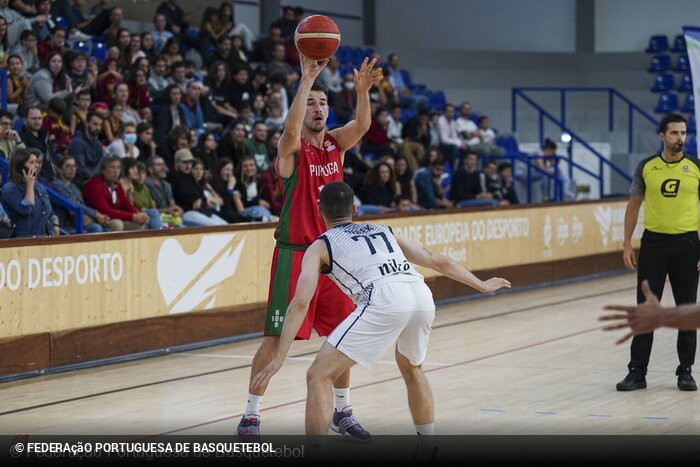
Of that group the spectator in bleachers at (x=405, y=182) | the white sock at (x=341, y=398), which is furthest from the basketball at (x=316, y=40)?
the spectator in bleachers at (x=405, y=182)

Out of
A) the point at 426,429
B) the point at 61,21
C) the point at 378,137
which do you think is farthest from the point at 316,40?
the point at 378,137

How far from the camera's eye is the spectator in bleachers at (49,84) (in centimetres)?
1430

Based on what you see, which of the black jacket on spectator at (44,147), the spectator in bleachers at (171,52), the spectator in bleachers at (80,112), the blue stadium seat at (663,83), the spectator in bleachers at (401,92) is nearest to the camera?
the black jacket on spectator at (44,147)

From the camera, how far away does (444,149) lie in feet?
70.3

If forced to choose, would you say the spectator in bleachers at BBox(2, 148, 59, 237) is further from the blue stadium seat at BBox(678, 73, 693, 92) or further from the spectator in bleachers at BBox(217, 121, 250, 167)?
the blue stadium seat at BBox(678, 73, 693, 92)

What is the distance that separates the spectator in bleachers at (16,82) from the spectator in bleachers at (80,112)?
2.04 feet

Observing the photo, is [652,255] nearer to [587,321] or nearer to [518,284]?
[587,321]

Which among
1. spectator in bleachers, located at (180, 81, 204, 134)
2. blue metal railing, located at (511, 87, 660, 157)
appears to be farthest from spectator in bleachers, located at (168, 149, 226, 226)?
blue metal railing, located at (511, 87, 660, 157)

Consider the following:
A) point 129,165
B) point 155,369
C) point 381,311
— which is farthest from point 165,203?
point 381,311

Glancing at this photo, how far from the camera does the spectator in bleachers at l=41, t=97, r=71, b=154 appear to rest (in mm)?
13875

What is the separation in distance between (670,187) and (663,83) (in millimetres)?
19130

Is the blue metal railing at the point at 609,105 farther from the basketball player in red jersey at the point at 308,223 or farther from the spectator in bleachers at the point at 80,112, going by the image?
the basketball player in red jersey at the point at 308,223

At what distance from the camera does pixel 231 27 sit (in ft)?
64.7

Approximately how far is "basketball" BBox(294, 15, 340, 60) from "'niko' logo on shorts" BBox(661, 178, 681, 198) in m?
3.30
